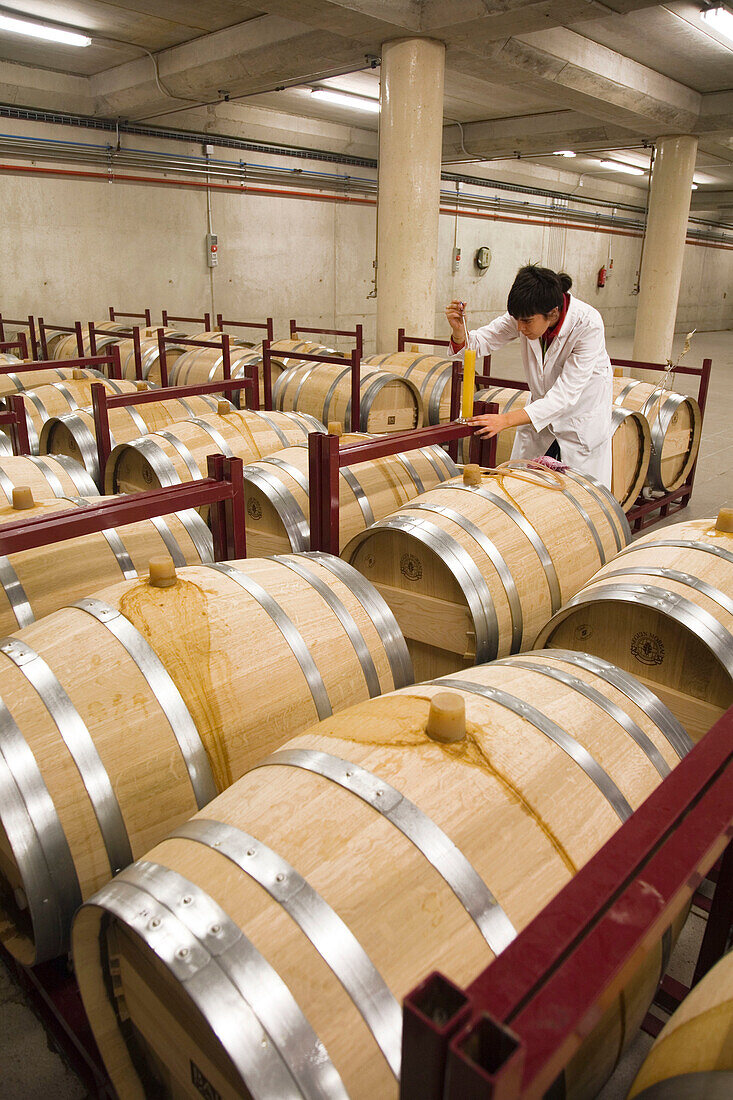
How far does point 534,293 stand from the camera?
3715 mm

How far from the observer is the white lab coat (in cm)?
405

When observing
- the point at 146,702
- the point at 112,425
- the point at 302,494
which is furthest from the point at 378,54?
the point at 146,702

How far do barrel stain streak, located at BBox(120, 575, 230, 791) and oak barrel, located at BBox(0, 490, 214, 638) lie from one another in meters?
0.61

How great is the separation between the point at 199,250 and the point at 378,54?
6429 millimetres

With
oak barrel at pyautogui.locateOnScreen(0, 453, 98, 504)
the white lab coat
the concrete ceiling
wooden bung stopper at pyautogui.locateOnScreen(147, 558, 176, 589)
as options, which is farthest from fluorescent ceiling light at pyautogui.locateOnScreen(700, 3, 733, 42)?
wooden bung stopper at pyautogui.locateOnScreen(147, 558, 176, 589)

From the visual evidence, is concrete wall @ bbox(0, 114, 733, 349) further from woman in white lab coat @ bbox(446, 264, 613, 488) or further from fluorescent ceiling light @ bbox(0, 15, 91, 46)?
woman in white lab coat @ bbox(446, 264, 613, 488)

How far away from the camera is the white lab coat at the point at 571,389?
159 inches

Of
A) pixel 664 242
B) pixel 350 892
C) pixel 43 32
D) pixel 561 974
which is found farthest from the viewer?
pixel 664 242

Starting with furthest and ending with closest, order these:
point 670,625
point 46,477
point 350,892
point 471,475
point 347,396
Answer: point 347,396, point 46,477, point 471,475, point 670,625, point 350,892

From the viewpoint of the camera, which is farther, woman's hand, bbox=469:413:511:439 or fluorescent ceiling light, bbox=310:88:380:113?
fluorescent ceiling light, bbox=310:88:380:113

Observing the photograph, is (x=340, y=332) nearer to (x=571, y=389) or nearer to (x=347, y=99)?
(x=571, y=389)

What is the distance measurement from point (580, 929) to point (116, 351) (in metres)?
6.62

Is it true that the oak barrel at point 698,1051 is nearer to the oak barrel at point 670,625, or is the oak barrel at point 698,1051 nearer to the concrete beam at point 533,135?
the oak barrel at point 670,625

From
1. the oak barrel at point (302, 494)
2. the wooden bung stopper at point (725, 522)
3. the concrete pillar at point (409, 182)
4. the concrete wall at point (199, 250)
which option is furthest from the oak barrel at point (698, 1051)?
the concrete wall at point (199, 250)
